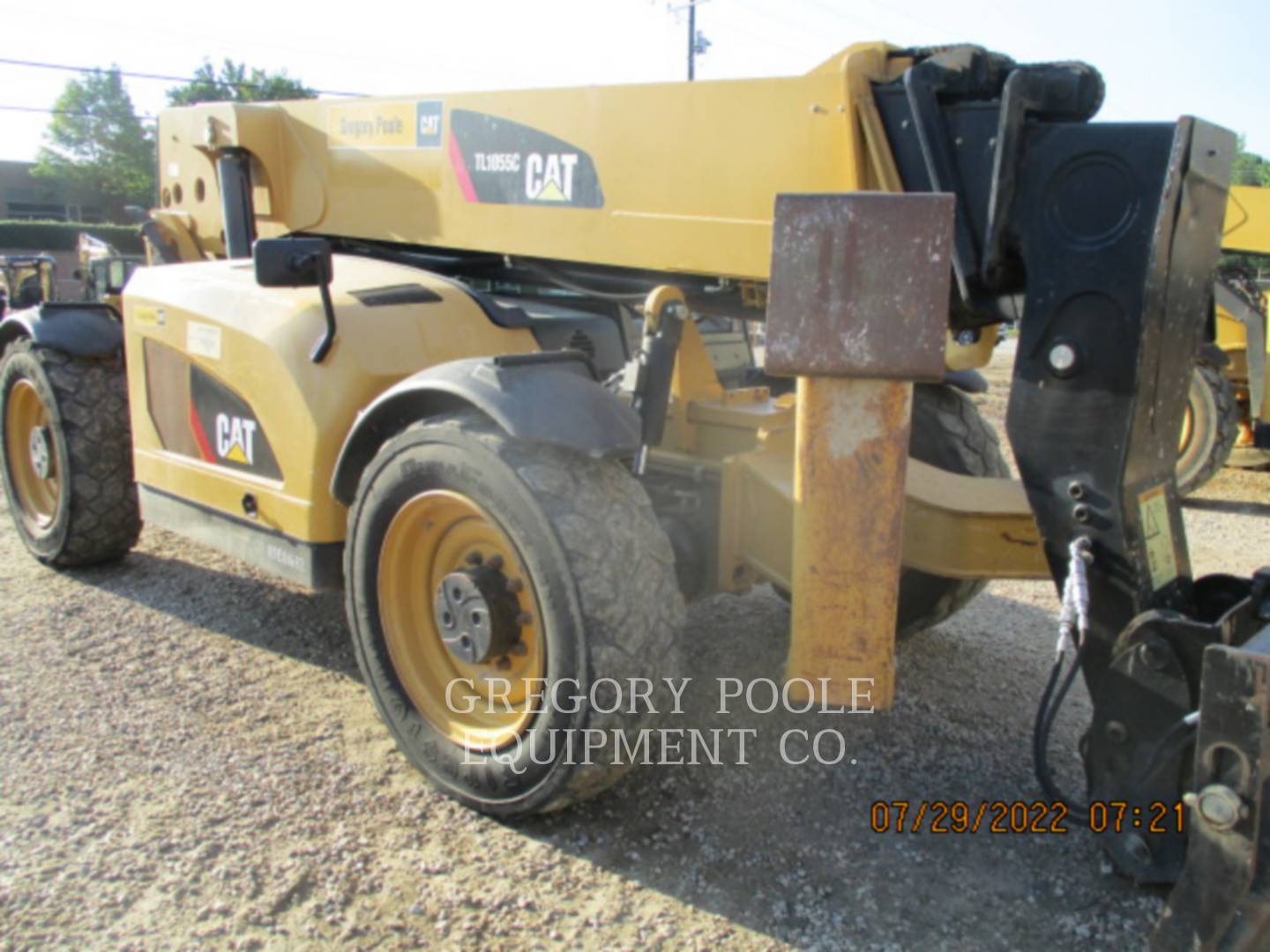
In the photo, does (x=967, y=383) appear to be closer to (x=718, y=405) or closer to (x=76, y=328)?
(x=718, y=405)

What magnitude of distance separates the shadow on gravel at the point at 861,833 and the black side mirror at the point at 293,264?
1.79 metres

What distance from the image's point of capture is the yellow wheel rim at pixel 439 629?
10.3ft

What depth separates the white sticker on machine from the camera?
3986mm

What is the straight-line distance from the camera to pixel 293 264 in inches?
134

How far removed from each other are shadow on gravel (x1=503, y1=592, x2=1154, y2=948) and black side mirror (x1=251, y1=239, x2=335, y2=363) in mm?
1786

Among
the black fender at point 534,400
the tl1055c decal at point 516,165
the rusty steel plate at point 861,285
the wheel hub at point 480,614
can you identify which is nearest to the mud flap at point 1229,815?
the rusty steel plate at point 861,285

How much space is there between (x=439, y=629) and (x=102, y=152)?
2505 inches

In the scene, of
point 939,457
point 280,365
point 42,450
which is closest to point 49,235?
point 42,450

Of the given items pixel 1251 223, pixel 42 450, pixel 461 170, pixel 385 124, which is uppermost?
pixel 385 124

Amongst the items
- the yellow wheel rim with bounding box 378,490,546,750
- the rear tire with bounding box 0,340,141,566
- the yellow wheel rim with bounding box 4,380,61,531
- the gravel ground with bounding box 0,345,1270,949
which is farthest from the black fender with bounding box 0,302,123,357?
the yellow wheel rim with bounding box 378,490,546,750

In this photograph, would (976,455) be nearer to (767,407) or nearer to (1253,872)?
(767,407)

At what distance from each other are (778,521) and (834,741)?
878 mm

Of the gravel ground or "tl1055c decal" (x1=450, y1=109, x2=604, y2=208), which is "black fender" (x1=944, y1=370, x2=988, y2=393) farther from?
A: "tl1055c decal" (x1=450, y1=109, x2=604, y2=208)

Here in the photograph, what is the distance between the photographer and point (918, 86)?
111 inches
